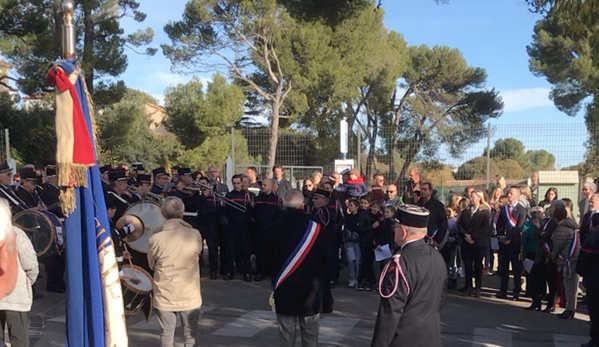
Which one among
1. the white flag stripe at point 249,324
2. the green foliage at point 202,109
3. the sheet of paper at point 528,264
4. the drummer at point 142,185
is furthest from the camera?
the green foliage at point 202,109

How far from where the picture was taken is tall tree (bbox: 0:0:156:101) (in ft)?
68.7

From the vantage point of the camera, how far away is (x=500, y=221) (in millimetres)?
10297

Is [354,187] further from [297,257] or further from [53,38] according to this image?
[53,38]

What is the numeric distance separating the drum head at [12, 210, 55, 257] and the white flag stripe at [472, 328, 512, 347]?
6112mm

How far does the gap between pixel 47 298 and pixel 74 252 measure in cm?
585

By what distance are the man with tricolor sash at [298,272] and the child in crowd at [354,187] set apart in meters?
6.48

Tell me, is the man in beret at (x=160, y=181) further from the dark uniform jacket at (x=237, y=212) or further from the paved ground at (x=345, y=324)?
the paved ground at (x=345, y=324)

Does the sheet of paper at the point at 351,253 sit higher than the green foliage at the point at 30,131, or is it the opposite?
the green foliage at the point at 30,131

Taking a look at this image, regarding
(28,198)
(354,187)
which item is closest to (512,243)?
(354,187)

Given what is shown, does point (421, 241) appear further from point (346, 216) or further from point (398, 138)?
point (398, 138)

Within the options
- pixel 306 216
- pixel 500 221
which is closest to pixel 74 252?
pixel 306 216

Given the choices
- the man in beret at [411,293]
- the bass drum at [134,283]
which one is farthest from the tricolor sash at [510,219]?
the man in beret at [411,293]

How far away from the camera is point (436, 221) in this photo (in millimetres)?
9430

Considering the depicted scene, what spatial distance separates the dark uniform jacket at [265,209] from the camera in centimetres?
1153
